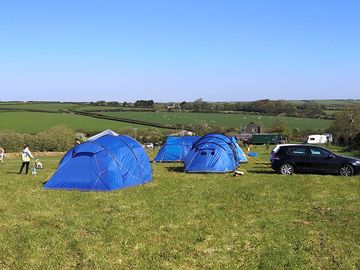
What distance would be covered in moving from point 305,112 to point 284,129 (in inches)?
1691

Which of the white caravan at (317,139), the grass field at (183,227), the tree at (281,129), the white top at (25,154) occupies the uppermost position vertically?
the white top at (25,154)

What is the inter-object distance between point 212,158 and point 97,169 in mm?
8150

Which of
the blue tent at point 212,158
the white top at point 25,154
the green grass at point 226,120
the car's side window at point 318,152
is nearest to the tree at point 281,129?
the green grass at point 226,120

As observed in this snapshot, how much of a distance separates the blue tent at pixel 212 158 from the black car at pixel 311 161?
2.42 metres

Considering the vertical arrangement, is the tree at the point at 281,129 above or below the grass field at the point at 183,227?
below

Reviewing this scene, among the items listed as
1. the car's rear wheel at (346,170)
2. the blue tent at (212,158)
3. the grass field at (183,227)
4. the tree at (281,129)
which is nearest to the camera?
the grass field at (183,227)

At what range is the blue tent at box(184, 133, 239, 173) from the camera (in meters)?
24.9

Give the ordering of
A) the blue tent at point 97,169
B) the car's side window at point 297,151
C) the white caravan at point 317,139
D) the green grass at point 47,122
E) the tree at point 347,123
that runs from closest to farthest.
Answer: the blue tent at point 97,169
the car's side window at point 297,151
the white caravan at point 317,139
the green grass at point 47,122
the tree at point 347,123

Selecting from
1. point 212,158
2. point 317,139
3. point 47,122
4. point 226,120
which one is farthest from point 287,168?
point 226,120

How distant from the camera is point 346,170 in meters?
23.7

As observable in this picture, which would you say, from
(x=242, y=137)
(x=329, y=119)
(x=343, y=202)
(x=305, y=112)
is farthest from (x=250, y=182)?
(x=305, y=112)

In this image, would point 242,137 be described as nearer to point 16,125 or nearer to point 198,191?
point 16,125

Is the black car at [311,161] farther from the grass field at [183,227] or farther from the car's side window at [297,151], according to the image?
the grass field at [183,227]

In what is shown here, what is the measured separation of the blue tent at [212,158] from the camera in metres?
24.9
